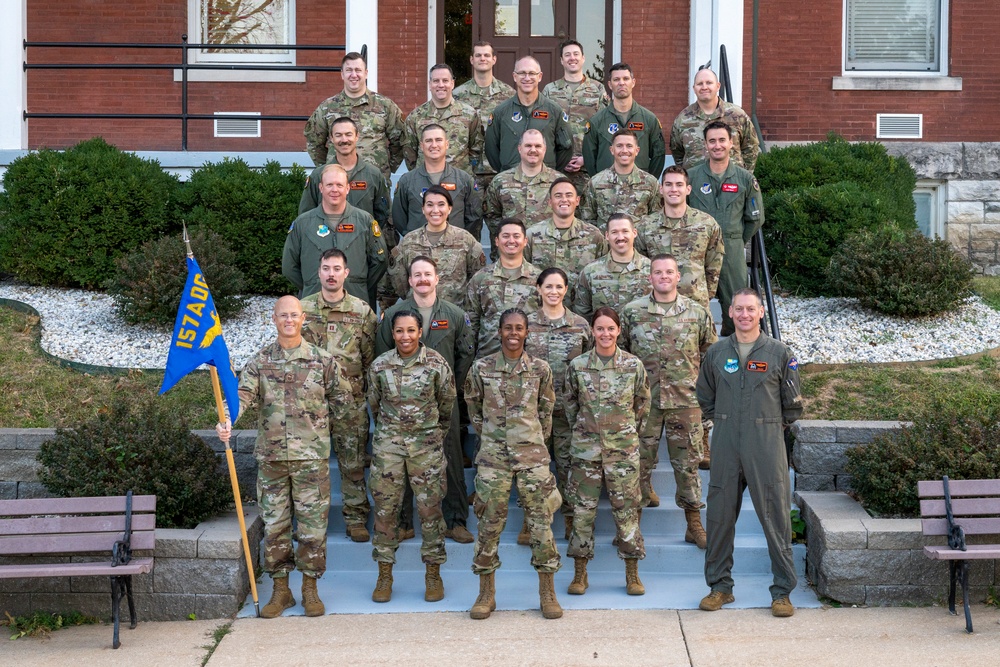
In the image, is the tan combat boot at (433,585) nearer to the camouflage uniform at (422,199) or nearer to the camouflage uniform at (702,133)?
the camouflage uniform at (422,199)

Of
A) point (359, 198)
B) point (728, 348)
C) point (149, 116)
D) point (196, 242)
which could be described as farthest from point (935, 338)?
point (149, 116)

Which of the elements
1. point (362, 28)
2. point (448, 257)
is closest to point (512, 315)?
point (448, 257)

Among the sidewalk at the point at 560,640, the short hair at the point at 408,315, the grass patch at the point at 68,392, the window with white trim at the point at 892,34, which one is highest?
the window with white trim at the point at 892,34

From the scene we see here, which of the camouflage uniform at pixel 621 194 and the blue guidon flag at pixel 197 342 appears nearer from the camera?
the blue guidon flag at pixel 197 342

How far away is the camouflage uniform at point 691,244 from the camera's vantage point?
8836 millimetres

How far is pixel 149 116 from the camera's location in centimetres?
1280

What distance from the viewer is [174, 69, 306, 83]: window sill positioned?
14.6 m

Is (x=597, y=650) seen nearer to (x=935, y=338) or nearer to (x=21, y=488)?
(x=21, y=488)

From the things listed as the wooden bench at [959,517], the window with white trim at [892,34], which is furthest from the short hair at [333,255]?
the window with white trim at [892,34]

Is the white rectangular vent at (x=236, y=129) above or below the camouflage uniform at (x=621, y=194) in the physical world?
above

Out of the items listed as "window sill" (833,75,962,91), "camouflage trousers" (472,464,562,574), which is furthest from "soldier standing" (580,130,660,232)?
"window sill" (833,75,962,91)

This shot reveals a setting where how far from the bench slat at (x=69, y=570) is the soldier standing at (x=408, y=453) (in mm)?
1436

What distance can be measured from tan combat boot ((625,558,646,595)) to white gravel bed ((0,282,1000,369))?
2.90 m

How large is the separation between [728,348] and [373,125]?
412cm
